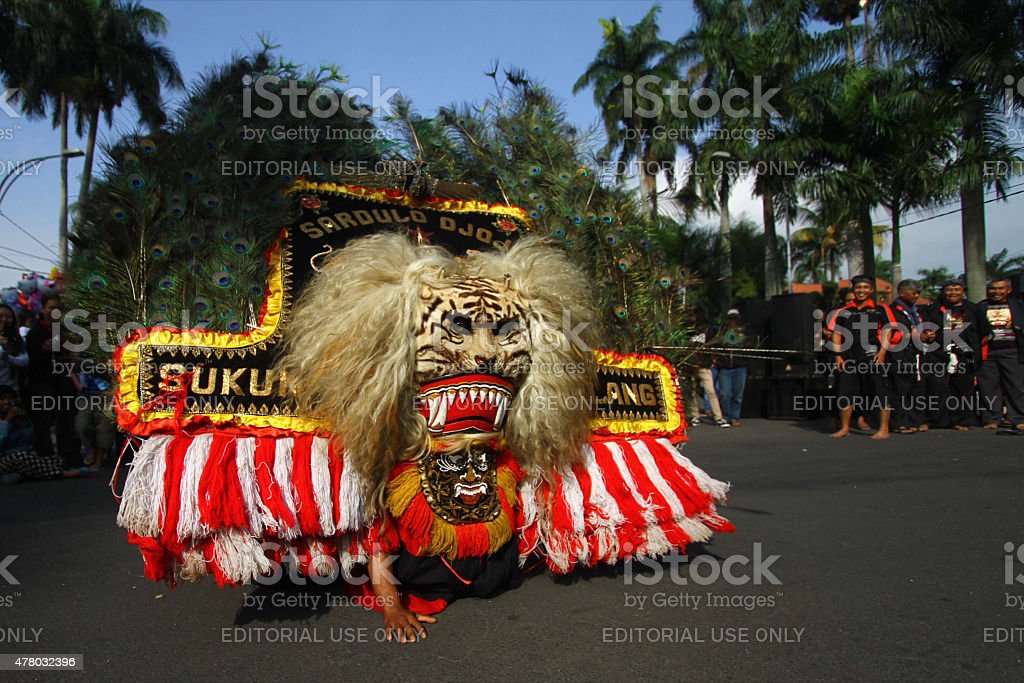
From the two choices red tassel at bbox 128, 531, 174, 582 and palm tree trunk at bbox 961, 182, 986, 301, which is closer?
red tassel at bbox 128, 531, 174, 582

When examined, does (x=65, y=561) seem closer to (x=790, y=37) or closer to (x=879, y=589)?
(x=879, y=589)

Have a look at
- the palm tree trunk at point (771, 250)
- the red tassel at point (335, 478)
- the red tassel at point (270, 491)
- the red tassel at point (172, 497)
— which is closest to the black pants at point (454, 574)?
the red tassel at point (335, 478)

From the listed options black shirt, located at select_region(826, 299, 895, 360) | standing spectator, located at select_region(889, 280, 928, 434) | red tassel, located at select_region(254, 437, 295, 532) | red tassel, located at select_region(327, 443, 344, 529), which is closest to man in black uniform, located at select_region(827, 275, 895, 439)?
black shirt, located at select_region(826, 299, 895, 360)

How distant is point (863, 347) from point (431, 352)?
6869 mm

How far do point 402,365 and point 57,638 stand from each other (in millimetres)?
1735

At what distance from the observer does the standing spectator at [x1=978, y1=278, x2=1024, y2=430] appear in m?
8.19

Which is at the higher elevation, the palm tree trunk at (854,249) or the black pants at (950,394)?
the palm tree trunk at (854,249)

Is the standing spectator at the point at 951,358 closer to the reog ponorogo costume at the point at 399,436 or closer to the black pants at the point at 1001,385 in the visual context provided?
the black pants at the point at 1001,385

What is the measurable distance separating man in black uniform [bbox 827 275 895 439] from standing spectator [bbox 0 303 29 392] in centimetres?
862

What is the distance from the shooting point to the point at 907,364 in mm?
8258

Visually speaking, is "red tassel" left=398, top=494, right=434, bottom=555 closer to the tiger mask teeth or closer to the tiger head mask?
the tiger head mask

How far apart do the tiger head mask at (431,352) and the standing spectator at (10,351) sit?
17.6 feet

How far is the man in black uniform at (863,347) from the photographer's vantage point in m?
8.03

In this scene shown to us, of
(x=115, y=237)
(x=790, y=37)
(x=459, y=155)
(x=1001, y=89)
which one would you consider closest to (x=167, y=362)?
(x=115, y=237)
